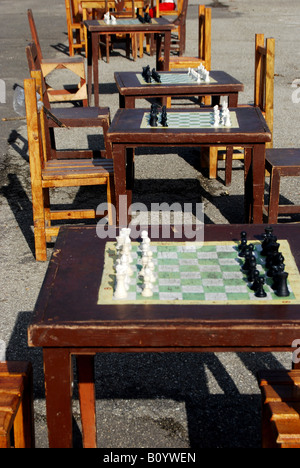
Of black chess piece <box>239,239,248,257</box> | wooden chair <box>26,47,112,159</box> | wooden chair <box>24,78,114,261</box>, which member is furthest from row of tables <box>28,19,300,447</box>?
wooden chair <box>26,47,112,159</box>

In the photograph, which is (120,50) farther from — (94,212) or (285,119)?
(94,212)

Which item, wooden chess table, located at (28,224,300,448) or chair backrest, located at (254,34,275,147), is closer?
wooden chess table, located at (28,224,300,448)

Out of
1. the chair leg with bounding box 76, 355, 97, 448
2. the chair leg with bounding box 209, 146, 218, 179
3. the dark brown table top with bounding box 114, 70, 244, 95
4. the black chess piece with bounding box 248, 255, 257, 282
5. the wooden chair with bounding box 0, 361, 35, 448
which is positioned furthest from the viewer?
the chair leg with bounding box 209, 146, 218, 179

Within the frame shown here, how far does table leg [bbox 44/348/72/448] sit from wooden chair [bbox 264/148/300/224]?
8.88 feet

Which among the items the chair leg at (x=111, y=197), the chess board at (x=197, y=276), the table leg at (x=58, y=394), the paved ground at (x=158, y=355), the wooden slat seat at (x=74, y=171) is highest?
the chess board at (x=197, y=276)

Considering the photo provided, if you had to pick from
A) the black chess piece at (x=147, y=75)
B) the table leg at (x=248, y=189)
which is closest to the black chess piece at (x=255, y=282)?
the table leg at (x=248, y=189)

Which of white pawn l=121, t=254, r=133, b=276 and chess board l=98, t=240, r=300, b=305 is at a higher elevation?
white pawn l=121, t=254, r=133, b=276

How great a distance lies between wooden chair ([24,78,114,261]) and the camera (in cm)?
410

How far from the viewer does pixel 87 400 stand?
2.61m

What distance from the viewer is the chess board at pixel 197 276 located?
7.03 ft

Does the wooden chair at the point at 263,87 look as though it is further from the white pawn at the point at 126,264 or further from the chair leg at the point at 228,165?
the white pawn at the point at 126,264

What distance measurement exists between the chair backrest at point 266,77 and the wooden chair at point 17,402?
3.35 meters

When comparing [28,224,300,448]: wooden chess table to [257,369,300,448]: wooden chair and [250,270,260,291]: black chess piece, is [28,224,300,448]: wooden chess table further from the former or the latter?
[257,369,300,448]: wooden chair
